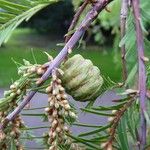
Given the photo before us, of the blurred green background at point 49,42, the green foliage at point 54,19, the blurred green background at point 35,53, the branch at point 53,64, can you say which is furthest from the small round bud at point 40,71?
the green foliage at point 54,19

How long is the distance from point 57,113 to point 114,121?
6 centimetres

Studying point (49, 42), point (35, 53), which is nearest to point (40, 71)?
point (35, 53)

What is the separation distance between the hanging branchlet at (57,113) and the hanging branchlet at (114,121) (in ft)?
0.11

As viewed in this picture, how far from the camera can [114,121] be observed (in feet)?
1.53

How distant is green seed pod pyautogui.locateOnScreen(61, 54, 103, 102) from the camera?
19.6 inches

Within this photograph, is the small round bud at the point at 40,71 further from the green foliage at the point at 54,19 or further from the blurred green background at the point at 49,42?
the green foliage at the point at 54,19

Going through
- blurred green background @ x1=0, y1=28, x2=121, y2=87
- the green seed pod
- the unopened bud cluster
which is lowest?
the unopened bud cluster

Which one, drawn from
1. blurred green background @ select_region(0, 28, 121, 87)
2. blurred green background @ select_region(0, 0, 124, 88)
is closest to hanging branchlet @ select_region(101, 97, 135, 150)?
blurred green background @ select_region(0, 28, 121, 87)

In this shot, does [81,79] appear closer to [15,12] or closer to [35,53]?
[15,12]

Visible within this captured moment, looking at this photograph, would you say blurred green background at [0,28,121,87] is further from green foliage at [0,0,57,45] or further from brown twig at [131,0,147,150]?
brown twig at [131,0,147,150]

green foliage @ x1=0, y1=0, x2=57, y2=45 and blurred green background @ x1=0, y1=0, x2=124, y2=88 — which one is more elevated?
blurred green background @ x1=0, y1=0, x2=124, y2=88

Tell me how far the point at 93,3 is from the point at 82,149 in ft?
0.49

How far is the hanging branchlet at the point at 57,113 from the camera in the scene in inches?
17.0

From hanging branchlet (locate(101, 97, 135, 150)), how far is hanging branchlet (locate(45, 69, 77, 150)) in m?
0.03
